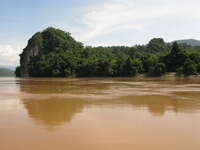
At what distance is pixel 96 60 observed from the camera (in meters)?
85.9

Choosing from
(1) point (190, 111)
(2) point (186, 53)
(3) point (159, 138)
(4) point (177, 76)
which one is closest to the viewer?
(3) point (159, 138)

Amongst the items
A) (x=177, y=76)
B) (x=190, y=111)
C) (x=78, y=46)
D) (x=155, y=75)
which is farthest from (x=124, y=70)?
(x=190, y=111)

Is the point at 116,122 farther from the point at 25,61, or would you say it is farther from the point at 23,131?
the point at 25,61

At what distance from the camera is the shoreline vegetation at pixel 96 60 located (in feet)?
215

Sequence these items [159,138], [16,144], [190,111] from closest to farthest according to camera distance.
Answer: [16,144] → [159,138] → [190,111]

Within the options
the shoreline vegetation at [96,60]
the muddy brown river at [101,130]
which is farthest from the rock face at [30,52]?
the muddy brown river at [101,130]

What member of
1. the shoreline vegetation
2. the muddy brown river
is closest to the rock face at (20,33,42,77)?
the shoreline vegetation

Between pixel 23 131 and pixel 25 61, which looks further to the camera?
pixel 25 61

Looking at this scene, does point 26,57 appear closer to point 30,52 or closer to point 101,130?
point 30,52

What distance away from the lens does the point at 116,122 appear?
10.6 meters

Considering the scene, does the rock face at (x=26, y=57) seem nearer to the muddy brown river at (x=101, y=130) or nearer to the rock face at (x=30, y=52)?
the rock face at (x=30, y=52)

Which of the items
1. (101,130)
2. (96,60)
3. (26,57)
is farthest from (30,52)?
(101,130)

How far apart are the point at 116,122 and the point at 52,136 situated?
3149 mm

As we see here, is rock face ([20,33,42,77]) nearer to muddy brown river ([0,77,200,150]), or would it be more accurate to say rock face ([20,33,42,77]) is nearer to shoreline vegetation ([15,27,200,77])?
shoreline vegetation ([15,27,200,77])
